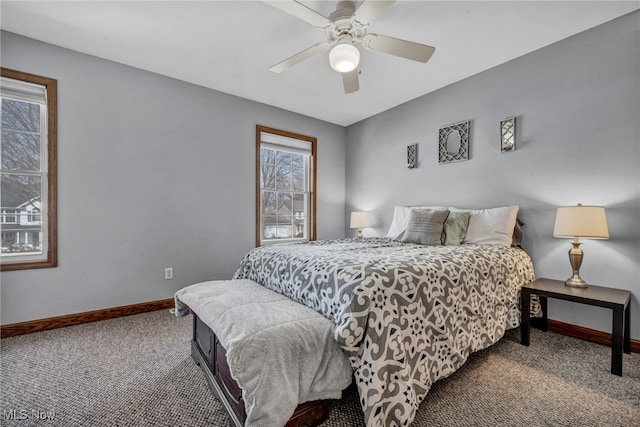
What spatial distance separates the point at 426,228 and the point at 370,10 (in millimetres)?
1886

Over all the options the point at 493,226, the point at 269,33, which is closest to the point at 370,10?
the point at 269,33

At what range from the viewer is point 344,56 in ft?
6.42

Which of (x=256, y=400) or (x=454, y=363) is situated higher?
(x=256, y=400)

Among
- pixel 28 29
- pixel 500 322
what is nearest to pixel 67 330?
pixel 28 29

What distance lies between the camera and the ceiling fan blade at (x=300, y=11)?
1678 mm

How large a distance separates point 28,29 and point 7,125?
824 millimetres

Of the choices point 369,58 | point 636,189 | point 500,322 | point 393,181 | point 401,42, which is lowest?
point 500,322

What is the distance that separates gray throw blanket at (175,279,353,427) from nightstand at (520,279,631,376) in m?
1.68

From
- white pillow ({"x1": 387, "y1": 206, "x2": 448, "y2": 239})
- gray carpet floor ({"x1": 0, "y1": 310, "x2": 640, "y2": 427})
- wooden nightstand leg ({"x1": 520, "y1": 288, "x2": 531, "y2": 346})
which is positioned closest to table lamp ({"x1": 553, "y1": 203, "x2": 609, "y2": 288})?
wooden nightstand leg ({"x1": 520, "y1": 288, "x2": 531, "y2": 346})

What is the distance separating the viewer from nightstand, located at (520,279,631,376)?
184 cm

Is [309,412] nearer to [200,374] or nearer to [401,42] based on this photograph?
[200,374]

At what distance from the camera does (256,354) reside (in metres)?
1.23
